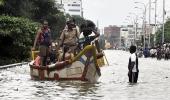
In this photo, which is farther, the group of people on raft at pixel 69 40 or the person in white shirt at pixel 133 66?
the group of people on raft at pixel 69 40

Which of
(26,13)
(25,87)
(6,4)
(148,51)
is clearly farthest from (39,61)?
(148,51)

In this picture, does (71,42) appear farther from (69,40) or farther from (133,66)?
(133,66)

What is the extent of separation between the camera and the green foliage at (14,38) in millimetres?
36594

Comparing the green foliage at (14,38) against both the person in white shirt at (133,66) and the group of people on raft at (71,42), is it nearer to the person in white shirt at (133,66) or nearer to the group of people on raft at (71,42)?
the group of people on raft at (71,42)

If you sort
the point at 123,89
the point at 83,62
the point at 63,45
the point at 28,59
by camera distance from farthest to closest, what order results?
1. the point at 28,59
2. the point at 63,45
3. the point at 83,62
4. the point at 123,89

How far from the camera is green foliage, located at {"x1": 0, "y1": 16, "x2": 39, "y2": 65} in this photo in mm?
36594

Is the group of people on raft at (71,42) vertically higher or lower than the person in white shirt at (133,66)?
higher

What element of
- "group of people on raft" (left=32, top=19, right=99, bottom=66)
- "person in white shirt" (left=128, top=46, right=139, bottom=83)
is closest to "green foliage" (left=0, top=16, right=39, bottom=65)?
"group of people on raft" (left=32, top=19, right=99, bottom=66)

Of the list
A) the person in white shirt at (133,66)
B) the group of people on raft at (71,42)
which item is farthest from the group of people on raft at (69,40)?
the person in white shirt at (133,66)

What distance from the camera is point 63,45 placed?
21.0 metres

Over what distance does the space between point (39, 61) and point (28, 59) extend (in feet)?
61.1

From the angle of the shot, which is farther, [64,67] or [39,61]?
[39,61]

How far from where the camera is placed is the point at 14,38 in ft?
122

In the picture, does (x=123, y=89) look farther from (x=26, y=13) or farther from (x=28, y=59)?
(x=26, y=13)
